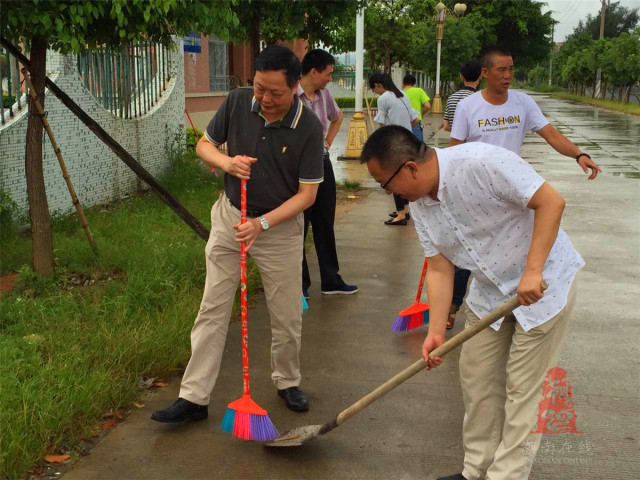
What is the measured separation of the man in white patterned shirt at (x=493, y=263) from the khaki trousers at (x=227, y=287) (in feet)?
3.06

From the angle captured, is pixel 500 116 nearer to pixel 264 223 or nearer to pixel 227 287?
pixel 264 223

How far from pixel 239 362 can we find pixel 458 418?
1410 millimetres

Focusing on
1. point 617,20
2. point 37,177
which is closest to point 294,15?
point 37,177

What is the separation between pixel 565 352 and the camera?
4.88 m

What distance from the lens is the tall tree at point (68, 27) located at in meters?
5.02

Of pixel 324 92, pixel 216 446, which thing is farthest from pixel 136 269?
pixel 216 446

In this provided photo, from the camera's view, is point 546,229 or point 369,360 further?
point 369,360

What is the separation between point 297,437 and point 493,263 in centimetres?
124

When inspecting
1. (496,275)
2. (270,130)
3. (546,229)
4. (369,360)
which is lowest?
(369,360)

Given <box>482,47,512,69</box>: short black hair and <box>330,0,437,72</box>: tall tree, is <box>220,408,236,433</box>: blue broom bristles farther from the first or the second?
<box>330,0,437,72</box>: tall tree

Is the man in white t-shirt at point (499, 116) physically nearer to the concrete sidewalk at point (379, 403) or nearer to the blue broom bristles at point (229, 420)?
the concrete sidewalk at point (379, 403)

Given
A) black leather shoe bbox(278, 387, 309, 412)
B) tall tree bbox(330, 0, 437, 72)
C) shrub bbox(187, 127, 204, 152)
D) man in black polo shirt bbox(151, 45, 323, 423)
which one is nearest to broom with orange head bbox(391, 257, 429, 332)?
black leather shoe bbox(278, 387, 309, 412)

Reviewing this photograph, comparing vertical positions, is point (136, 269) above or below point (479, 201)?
below

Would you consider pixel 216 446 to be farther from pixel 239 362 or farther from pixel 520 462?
pixel 520 462
